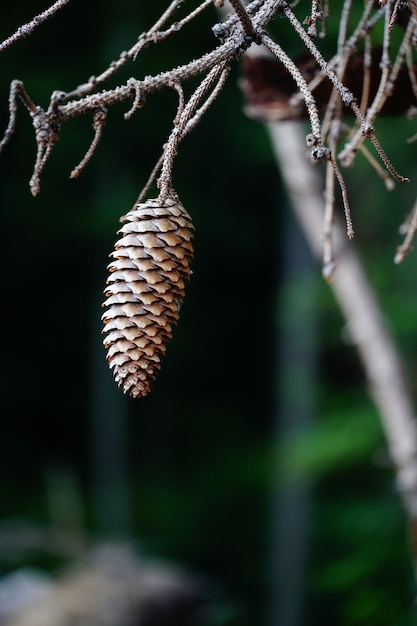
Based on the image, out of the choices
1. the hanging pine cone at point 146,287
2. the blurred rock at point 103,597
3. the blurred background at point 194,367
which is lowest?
the hanging pine cone at point 146,287

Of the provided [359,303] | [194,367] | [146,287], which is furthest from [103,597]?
[194,367]

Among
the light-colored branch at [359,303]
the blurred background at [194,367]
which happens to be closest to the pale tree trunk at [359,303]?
the light-colored branch at [359,303]

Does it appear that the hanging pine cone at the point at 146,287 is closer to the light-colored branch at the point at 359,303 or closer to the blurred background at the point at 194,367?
the light-colored branch at the point at 359,303

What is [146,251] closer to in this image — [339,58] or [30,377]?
[339,58]

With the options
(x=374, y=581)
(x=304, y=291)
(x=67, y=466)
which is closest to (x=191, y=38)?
(x=304, y=291)

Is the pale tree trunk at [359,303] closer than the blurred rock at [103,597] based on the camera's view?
Yes

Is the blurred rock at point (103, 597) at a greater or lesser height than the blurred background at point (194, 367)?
lesser
